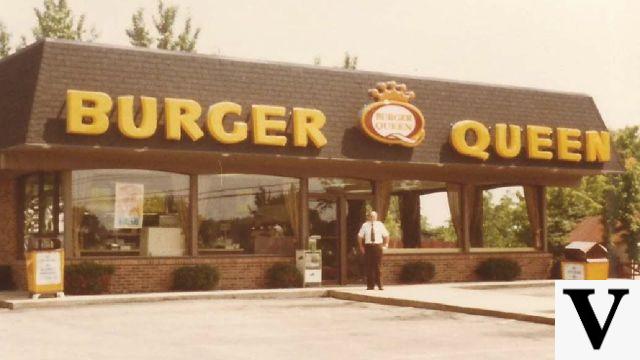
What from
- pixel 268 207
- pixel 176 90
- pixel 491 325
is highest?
pixel 176 90

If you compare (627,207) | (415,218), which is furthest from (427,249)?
(627,207)

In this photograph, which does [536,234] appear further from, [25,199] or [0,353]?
[0,353]

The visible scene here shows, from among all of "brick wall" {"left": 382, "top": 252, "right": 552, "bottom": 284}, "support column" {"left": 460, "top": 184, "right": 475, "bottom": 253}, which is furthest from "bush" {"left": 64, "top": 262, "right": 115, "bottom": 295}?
"support column" {"left": 460, "top": 184, "right": 475, "bottom": 253}

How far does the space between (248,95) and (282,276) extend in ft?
14.9

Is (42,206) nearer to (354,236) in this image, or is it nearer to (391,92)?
(354,236)

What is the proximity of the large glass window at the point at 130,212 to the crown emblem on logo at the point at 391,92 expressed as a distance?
5.34 m

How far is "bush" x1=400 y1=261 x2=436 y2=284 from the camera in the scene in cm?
2588

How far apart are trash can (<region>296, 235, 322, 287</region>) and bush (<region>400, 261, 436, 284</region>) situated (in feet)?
8.97

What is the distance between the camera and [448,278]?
26.7 metres

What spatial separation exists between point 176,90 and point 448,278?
9409mm

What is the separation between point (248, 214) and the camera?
79.4 feet

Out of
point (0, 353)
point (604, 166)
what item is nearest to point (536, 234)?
point (604, 166)

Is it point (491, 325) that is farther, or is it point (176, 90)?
point (176, 90)

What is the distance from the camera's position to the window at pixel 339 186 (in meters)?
25.2
